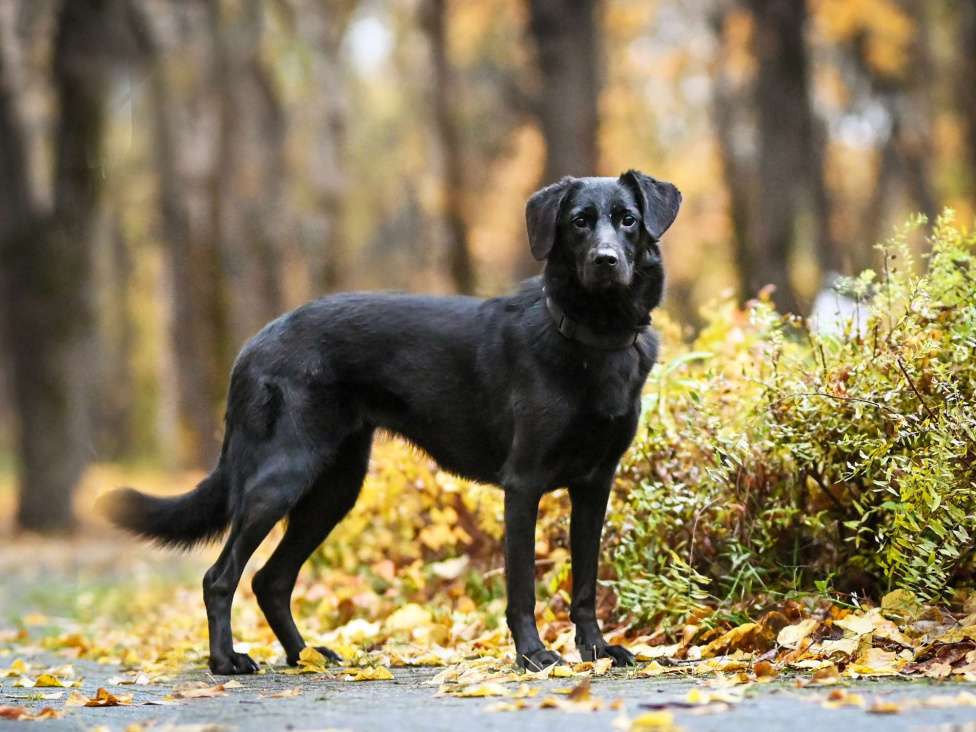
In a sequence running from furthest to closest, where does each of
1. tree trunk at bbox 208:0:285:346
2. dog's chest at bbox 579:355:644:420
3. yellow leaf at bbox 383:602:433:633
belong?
1. tree trunk at bbox 208:0:285:346
2. yellow leaf at bbox 383:602:433:633
3. dog's chest at bbox 579:355:644:420

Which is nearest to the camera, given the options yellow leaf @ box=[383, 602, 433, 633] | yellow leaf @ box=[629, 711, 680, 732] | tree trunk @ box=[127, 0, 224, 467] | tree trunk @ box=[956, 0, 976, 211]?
yellow leaf @ box=[629, 711, 680, 732]

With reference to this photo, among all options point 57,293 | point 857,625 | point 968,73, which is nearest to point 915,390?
point 857,625

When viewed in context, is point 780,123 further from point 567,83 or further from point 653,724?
point 653,724

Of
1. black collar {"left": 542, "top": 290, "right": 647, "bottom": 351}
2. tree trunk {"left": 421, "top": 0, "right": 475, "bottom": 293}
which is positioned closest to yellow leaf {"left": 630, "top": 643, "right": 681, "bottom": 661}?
black collar {"left": 542, "top": 290, "right": 647, "bottom": 351}

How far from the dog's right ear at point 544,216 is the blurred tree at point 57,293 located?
12.9 m

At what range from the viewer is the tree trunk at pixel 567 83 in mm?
13398

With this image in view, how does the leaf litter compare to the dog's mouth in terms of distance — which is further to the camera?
the dog's mouth

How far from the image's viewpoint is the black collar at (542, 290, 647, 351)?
212 inches

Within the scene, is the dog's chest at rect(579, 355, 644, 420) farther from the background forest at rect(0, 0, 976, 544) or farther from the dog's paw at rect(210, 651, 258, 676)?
the dog's paw at rect(210, 651, 258, 676)

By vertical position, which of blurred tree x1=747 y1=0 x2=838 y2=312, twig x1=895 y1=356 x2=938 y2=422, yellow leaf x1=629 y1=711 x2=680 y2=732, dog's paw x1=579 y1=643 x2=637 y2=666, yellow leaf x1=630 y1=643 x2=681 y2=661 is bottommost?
yellow leaf x1=630 y1=643 x2=681 y2=661

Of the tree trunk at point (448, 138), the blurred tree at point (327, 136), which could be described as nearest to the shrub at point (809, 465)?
the blurred tree at point (327, 136)

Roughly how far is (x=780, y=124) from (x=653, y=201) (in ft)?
32.5

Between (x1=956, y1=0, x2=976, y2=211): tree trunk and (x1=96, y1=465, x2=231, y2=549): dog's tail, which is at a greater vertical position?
(x1=956, y1=0, x2=976, y2=211): tree trunk

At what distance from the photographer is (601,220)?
211 inches
